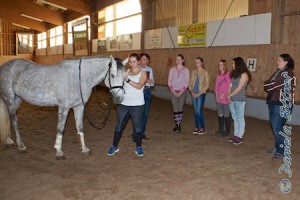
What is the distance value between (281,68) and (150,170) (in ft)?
8.26

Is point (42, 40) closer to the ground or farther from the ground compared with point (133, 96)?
farther from the ground

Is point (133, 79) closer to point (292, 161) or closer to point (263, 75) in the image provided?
point (292, 161)

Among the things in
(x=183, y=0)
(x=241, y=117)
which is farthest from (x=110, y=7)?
(x=241, y=117)

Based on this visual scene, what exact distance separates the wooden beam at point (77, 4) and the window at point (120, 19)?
0.92m

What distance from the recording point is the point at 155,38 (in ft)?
48.1

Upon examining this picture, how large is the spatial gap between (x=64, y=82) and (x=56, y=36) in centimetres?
2817

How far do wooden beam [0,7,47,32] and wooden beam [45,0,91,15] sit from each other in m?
10.1

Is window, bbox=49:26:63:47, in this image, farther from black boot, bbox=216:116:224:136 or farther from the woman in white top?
the woman in white top

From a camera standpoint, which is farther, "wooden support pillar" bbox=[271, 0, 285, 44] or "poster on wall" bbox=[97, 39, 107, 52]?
"poster on wall" bbox=[97, 39, 107, 52]

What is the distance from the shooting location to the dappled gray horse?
15.4 feet

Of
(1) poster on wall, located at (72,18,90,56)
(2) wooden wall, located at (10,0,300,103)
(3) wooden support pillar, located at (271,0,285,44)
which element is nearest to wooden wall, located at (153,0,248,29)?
(2) wooden wall, located at (10,0,300,103)

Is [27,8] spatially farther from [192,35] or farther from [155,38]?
[192,35]

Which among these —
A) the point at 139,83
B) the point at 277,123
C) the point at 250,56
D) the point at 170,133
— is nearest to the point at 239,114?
the point at 277,123

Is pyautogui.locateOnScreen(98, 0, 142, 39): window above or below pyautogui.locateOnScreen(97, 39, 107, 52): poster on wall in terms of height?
above
